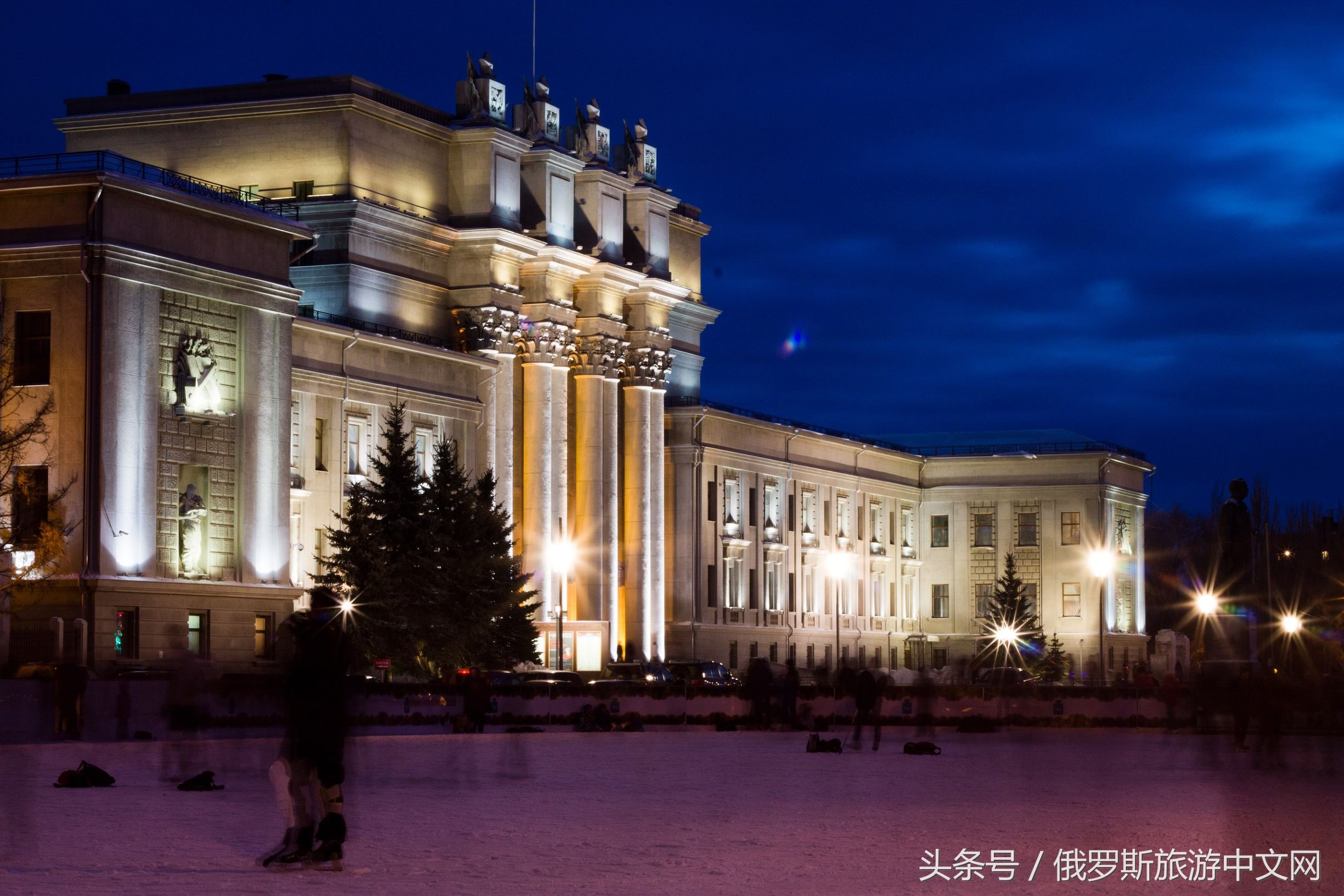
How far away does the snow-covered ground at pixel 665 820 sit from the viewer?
15.8 meters

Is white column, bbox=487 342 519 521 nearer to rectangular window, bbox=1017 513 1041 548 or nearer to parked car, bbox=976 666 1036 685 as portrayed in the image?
parked car, bbox=976 666 1036 685

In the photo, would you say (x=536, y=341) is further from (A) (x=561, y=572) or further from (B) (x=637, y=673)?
(B) (x=637, y=673)

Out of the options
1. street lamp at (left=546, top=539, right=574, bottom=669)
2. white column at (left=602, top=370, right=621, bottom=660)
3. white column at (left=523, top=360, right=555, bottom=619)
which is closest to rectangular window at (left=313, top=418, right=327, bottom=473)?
street lamp at (left=546, top=539, right=574, bottom=669)

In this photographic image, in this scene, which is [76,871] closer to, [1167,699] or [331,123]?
[1167,699]

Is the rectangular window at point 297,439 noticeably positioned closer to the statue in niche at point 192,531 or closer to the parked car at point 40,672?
the statue in niche at point 192,531

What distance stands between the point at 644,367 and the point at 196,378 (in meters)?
35.6

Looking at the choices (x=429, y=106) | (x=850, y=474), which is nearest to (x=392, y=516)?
(x=429, y=106)

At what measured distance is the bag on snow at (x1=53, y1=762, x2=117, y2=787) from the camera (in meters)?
25.5

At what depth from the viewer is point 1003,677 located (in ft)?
188

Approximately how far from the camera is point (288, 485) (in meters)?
62.0

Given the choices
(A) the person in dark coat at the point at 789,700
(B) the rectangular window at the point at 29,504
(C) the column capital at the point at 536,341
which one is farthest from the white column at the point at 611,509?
(A) the person in dark coat at the point at 789,700

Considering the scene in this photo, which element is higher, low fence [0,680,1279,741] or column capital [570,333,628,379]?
column capital [570,333,628,379]

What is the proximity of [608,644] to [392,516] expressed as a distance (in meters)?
25.5

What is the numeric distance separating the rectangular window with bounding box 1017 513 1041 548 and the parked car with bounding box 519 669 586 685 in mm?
60991
